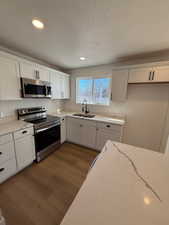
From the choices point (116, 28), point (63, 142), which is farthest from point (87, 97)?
point (116, 28)

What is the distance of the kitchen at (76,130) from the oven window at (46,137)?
0.02 meters

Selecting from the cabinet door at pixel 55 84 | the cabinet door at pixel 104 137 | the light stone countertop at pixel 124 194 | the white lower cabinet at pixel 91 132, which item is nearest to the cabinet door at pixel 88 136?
the white lower cabinet at pixel 91 132

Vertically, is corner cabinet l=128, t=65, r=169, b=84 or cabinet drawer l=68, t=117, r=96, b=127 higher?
corner cabinet l=128, t=65, r=169, b=84

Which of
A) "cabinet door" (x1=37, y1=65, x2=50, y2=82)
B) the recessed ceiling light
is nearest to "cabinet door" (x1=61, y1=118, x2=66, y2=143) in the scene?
"cabinet door" (x1=37, y1=65, x2=50, y2=82)

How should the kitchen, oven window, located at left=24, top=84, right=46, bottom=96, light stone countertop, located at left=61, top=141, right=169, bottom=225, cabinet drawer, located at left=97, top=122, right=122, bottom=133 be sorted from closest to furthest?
1. light stone countertop, located at left=61, top=141, right=169, bottom=225
2. the kitchen
3. oven window, located at left=24, top=84, right=46, bottom=96
4. cabinet drawer, located at left=97, top=122, right=122, bottom=133

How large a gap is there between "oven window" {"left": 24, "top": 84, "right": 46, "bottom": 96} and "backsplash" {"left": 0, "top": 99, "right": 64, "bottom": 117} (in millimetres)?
363

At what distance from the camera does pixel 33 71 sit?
222 centimetres

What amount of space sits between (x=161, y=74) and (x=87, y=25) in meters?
1.77

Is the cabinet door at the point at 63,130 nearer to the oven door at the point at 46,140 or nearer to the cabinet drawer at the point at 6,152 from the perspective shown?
the oven door at the point at 46,140

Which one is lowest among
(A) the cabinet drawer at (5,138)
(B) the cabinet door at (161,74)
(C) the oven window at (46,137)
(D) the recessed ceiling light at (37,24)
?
(C) the oven window at (46,137)

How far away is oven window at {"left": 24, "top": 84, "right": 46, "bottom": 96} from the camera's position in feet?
7.00

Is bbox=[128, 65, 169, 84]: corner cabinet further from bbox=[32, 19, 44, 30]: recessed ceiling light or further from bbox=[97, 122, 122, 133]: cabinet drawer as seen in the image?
bbox=[32, 19, 44, 30]: recessed ceiling light

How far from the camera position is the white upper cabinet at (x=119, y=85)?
241 cm

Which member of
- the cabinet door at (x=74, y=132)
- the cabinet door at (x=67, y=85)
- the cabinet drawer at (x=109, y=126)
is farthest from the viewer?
the cabinet door at (x=67, y=85)
